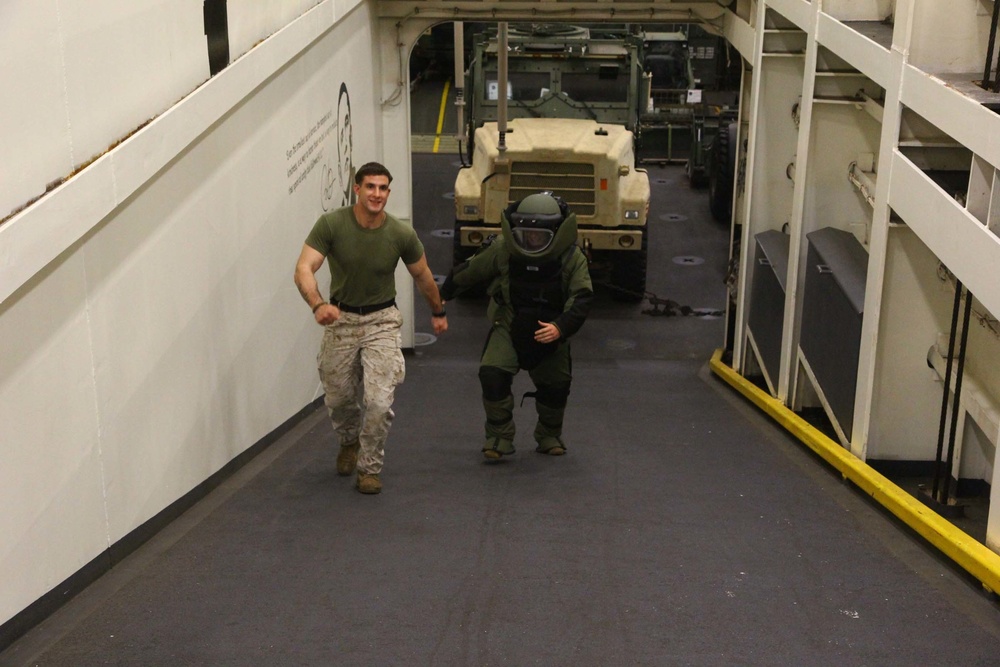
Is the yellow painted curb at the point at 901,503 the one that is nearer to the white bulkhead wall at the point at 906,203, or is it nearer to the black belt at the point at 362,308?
the white bulkhead wall at the point at 906,203

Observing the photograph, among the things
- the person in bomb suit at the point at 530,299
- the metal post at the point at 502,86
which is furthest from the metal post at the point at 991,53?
the metal post at the point at 502,86

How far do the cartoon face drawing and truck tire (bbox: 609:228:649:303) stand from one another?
4.79m

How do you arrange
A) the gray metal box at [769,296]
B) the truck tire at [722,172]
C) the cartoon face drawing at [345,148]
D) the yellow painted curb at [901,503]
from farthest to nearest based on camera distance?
the truck tire at [722,172] → the cartoon face drawing at [345,148] → the gray metal box at [769,296] → the yellow painted curb at [901,503]

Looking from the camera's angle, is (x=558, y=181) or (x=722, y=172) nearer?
(x=558, y=181)

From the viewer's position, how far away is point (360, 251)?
6273mm

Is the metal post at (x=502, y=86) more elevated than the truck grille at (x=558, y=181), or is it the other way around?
the metal post at (x=502, y=86)

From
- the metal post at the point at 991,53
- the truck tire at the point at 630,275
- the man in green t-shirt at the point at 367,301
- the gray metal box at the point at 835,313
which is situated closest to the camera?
the metal post at the point at 991,53

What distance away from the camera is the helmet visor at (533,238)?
6848 mm

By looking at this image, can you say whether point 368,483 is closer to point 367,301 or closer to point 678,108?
point 367,301

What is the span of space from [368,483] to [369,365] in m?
0.67

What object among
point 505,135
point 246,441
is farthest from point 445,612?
point 505,135

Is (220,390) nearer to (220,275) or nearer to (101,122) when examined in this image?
(220,275)

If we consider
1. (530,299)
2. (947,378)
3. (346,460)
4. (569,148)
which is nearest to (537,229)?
(530,299)

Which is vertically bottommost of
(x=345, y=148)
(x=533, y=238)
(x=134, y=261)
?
(x=533, y=238)
